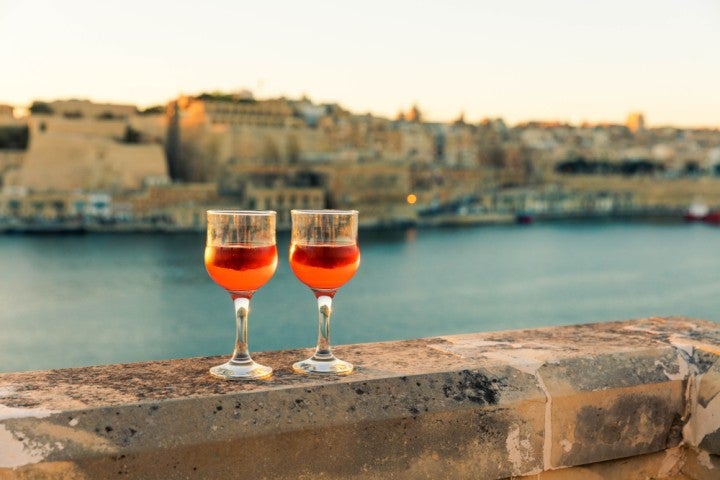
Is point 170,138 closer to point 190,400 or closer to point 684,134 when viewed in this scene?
point 190,400

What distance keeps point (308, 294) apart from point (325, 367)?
19.2m

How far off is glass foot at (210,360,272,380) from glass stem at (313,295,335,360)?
80mm

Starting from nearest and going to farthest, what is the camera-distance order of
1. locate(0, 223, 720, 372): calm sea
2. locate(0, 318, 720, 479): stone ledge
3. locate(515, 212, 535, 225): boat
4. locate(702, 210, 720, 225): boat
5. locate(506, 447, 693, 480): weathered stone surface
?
locate(0, 318, 720, 479): stone ledge < locate(506, 447, 693, 480): weathered stone surface < locate(0, 223, 720, 372): calm sea < locate(515, 212, 535, 225): boat < locate(702, 210, 720, 225): boat

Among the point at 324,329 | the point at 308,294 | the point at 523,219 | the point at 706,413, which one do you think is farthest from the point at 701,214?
the point at 324,329

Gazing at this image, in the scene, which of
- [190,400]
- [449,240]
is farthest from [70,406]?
[449,240]

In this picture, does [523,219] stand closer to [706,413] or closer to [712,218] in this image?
[712,218]

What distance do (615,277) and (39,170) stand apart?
20.6 metres

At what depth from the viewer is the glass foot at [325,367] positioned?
124 centimetres

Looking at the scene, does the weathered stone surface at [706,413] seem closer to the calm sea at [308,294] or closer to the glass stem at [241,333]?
the glass stem at [241,333]

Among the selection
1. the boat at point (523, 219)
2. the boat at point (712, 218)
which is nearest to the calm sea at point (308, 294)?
the boat at point (523, 219)

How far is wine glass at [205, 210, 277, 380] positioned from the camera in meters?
1.20

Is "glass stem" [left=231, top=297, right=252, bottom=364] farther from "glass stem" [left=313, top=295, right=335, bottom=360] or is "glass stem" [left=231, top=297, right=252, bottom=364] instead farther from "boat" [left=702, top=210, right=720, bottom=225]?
"boat" [left=702, top=210, right=720, bottom=225]

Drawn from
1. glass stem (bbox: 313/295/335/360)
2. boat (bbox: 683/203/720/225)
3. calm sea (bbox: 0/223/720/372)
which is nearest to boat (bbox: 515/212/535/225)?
calm sea (bbox: 0/223/720/372)

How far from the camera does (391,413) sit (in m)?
1.18
